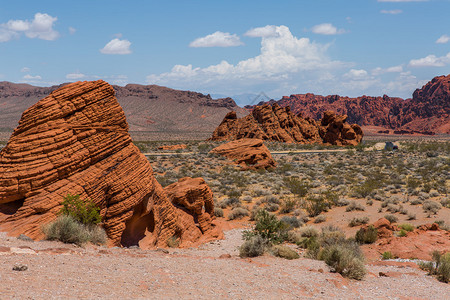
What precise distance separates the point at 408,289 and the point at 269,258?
315 centimetres

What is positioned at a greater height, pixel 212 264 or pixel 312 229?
pixel 212 264

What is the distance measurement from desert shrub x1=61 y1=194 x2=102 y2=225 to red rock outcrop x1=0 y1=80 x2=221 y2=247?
260 mm

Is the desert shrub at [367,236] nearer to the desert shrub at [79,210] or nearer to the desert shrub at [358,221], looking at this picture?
the desert shrub at [358,221]

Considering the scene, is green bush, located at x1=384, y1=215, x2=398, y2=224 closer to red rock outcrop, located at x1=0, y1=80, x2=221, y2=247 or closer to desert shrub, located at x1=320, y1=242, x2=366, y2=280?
desert shrub, located at x1=320, y1=242, x2=366, y2=280

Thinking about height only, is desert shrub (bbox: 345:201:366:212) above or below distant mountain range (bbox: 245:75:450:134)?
below

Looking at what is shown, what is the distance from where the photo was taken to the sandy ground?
5182 millimetres

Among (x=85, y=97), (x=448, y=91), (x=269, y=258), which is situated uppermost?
(x=448, y=91)

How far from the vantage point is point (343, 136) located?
6091 centimetres

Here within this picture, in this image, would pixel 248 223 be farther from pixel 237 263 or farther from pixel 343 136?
pixel 343 136

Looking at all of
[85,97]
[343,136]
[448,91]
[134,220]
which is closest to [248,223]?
[134,220]

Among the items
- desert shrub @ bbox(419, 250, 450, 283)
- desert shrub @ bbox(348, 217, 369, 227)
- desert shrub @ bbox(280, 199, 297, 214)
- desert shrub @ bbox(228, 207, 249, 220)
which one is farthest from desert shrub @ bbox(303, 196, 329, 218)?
desert shrub @ bbox(419, 250, 450, 283)

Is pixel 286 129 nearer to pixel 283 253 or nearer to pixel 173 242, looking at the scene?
pixel 173 242

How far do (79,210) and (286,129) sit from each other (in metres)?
58.2

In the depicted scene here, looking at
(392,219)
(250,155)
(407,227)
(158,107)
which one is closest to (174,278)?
(407,227)
